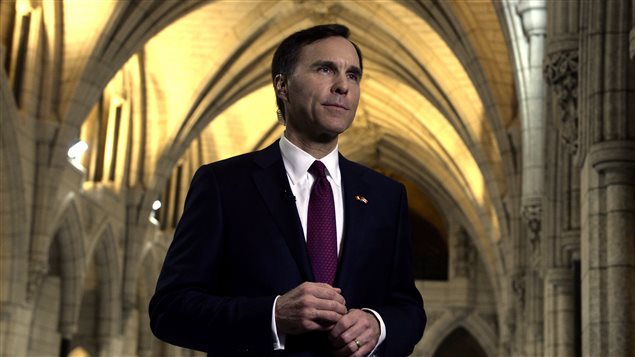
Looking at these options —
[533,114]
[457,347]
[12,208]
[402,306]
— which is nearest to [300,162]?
[402,306]

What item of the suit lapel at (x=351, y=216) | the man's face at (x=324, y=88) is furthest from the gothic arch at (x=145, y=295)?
the man's face at (x=324, y=88)

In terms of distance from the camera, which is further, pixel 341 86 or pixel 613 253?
pixel 613 253

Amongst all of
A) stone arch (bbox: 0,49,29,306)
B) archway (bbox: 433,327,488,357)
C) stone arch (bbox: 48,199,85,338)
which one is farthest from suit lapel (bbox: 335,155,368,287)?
archway (bbox: 433,327,488,357)

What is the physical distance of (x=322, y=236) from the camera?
264cm

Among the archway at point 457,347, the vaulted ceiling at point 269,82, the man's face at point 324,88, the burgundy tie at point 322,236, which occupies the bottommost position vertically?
the burgundy tie at point 322,236

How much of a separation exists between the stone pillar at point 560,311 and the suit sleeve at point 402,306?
11612 mm

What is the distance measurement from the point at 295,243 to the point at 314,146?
25cm

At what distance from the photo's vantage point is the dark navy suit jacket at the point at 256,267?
8.34 feet

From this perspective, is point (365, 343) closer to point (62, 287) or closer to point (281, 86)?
point (281, 86)

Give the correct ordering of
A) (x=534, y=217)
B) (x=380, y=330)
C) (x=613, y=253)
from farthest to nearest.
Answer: (x=534, y=217), (x=613, y=253), (x=380, y=330)

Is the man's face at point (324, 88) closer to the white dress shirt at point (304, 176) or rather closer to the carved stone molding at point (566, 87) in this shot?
the white dress shirt at point (304, 176)

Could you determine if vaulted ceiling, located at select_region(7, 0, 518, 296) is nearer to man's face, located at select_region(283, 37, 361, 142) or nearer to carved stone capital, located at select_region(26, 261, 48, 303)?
carved stone capital, located at select_region(26, 261, 48, 303)

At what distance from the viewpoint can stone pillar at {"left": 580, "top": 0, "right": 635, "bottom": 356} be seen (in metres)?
8.42

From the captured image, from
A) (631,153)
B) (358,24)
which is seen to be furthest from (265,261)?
(358,24)
